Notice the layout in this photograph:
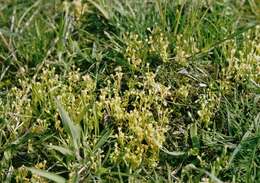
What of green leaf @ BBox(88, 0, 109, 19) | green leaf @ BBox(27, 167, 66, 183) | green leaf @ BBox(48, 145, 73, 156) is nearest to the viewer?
green leaf @ BBox(27, 167, 66, 183)

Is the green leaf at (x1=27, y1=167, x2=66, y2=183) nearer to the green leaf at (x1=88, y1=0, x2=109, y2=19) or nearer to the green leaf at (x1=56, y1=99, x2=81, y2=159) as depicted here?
the green leaf at (x1=56, y1=99, x2=81, y2=159)

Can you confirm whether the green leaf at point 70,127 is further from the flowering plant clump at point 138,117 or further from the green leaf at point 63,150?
the flowering plant clump at point 138,117

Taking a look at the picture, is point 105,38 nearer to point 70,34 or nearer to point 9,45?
point 70,34

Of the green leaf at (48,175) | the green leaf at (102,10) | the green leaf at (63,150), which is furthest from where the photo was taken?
the green leaf at (102,10)

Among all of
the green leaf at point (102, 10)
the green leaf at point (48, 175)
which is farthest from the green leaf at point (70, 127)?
the green leaf at point (102, 10)

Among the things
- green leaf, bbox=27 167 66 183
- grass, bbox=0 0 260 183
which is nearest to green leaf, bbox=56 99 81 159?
grass, bbox=0 0 260 183

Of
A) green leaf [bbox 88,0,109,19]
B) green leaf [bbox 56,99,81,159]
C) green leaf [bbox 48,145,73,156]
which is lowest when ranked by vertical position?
green leaf [bbox 48,145,73,156]

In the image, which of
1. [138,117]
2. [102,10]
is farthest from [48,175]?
[102,10]

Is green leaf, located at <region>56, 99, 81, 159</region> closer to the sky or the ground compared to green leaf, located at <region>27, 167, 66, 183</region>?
closer to the sky

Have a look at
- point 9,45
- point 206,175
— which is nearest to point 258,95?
point 206,175

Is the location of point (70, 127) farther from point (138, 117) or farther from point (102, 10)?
point (102, 10)
